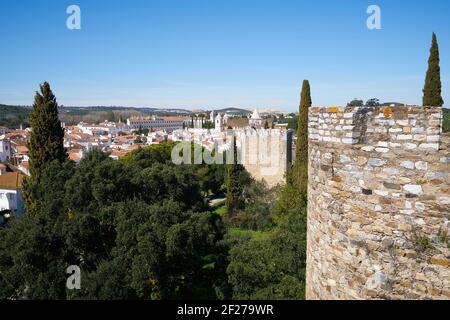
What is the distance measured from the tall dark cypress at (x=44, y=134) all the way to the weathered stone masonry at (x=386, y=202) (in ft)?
64.7

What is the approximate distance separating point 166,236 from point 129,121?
13068cm

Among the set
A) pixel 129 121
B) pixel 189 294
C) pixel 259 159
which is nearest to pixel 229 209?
pixel 259 159

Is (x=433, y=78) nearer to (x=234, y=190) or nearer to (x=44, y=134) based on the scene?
(x=234, y=190)

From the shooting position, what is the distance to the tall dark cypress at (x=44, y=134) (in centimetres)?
2047

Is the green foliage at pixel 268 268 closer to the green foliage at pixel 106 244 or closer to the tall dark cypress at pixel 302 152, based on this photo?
the green foliage at pixel 106 244

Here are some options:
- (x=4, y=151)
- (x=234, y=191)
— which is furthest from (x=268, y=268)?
(x=4, y=151)

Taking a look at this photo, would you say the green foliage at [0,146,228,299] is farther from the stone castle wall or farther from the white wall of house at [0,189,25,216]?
the stone castle wall

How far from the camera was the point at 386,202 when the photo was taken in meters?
3.18

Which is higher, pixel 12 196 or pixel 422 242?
pixel 422 242

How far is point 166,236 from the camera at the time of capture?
12.0m

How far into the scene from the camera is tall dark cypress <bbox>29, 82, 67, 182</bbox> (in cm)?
2047

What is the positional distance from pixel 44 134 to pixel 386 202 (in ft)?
69.9
